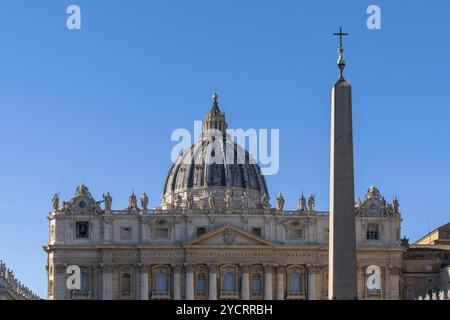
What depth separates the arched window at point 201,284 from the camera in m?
131

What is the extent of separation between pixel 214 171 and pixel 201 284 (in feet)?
116

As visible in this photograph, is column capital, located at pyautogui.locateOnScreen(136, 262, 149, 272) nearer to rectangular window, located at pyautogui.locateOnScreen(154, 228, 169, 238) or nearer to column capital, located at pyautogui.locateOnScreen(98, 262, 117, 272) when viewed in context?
column capital, located at pyautogui.locateOnScreen(98, 262, 117, 272)

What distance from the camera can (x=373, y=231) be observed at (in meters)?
133

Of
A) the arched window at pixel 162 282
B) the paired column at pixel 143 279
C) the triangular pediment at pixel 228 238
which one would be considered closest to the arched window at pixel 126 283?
the paired column at pixel 143 279

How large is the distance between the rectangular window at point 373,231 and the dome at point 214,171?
89.7 feet

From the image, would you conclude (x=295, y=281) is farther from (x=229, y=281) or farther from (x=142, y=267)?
(x=142, y=267)

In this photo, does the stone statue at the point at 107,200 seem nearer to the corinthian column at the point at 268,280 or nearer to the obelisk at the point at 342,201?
the corinthian column at the point at 268,280
